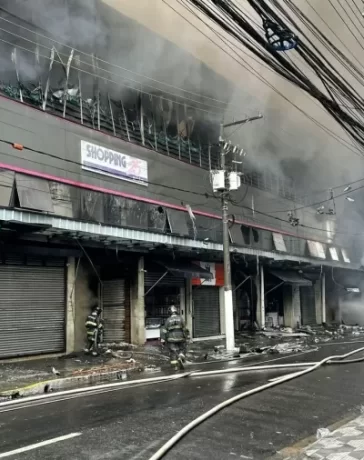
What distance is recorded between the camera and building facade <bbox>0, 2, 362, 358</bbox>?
11.9 meters

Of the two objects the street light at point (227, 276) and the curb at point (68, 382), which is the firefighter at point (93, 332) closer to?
the curb at point (68, 382)

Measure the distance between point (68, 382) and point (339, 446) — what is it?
225 inches

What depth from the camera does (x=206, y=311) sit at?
1791 cm

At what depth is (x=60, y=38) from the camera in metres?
13.9

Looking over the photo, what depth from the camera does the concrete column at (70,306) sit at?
12727mm

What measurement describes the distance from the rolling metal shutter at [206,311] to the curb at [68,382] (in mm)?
6894

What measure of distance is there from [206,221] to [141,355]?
7.23 meters

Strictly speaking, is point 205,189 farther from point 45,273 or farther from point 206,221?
point 45,273

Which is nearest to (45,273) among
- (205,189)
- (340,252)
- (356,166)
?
(205,189)

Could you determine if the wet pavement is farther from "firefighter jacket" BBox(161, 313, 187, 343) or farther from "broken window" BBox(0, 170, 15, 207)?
"broken window" BBox(0, 170, 15, 207)

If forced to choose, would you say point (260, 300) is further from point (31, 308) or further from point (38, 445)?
point (38, 445)

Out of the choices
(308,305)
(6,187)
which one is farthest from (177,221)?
(308,305)

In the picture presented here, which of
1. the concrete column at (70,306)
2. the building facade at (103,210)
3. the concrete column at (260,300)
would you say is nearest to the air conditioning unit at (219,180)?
the building facade at (103,210)

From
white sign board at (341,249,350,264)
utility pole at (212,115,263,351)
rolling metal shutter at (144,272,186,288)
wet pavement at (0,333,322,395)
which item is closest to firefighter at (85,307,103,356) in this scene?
wet pavement at (0,333,322,395)
